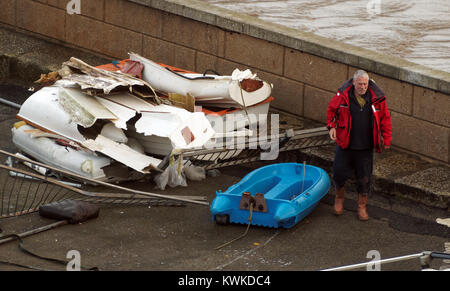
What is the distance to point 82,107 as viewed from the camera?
1116cm

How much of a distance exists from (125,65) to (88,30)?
2388mm

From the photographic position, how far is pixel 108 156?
1081 centimetres

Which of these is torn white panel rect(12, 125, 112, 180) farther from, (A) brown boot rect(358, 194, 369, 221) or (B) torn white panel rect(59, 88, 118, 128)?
(A) brown boot rect(358, 194, 369, 221)

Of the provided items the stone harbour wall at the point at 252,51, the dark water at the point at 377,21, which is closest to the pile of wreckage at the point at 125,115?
the stone harbour wall at the point at 252,51

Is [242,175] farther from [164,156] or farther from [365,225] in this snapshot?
[365,225]

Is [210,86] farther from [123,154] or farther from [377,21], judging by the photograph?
[377,21]

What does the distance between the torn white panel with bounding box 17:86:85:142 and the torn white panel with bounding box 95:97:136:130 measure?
0.45 metres

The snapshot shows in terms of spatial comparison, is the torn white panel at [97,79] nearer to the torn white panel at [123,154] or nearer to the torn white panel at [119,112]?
the torn white panel at [119,112]

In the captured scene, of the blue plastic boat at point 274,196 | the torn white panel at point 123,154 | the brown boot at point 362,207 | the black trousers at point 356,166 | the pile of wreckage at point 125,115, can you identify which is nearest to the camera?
the blue plastic boat at point 274,196

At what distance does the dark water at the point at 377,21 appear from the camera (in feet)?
41.0

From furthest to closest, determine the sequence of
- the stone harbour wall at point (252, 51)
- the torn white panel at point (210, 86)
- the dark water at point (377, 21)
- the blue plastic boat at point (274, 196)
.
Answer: the dark water at point (377, 21), the torn white panel at point (210, 86), the stone harbour wall at point (252, 51), the blue plastic boat at point (274, 196)

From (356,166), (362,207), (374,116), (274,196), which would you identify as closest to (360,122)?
(374,116)

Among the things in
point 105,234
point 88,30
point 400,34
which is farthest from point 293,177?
point 88,30

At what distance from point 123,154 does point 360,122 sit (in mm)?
2858
